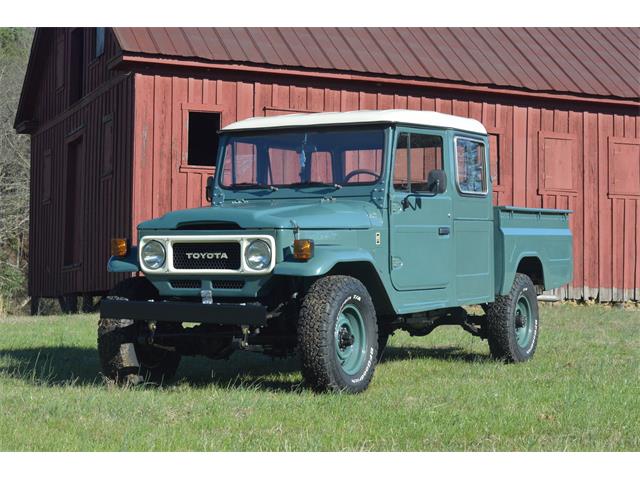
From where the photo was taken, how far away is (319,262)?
773cm

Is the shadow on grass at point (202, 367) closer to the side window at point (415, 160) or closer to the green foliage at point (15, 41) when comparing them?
the side window at point (415, 160)

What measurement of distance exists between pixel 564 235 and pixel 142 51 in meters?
7.52

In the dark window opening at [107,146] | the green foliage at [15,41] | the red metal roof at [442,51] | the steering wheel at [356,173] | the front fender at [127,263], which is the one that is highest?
the green foliage at [15,41]

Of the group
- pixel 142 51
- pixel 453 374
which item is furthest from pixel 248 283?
pixel 142 51

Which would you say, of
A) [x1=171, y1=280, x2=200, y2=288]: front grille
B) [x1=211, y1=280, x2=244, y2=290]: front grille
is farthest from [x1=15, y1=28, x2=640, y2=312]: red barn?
[x1=211, y1=280, x2=244, y2=290]: front grille

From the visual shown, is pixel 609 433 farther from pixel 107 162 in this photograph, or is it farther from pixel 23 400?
pixel 107 162

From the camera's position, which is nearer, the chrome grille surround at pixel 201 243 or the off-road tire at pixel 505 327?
the chrome grille surround at pixel 201 243

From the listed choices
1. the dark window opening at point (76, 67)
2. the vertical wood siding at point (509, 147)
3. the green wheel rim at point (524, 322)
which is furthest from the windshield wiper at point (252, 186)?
the dark window opening at point (76, 67)

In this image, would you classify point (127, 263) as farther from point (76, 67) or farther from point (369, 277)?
point (76, 67)

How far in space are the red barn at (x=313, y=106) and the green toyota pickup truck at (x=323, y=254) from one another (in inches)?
295

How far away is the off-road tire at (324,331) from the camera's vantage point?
771 centimetres

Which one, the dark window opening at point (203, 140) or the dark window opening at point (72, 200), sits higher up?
the dark window opening at point (203, 140)

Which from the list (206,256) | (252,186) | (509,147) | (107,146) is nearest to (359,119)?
(252,186)

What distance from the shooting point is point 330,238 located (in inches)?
321
